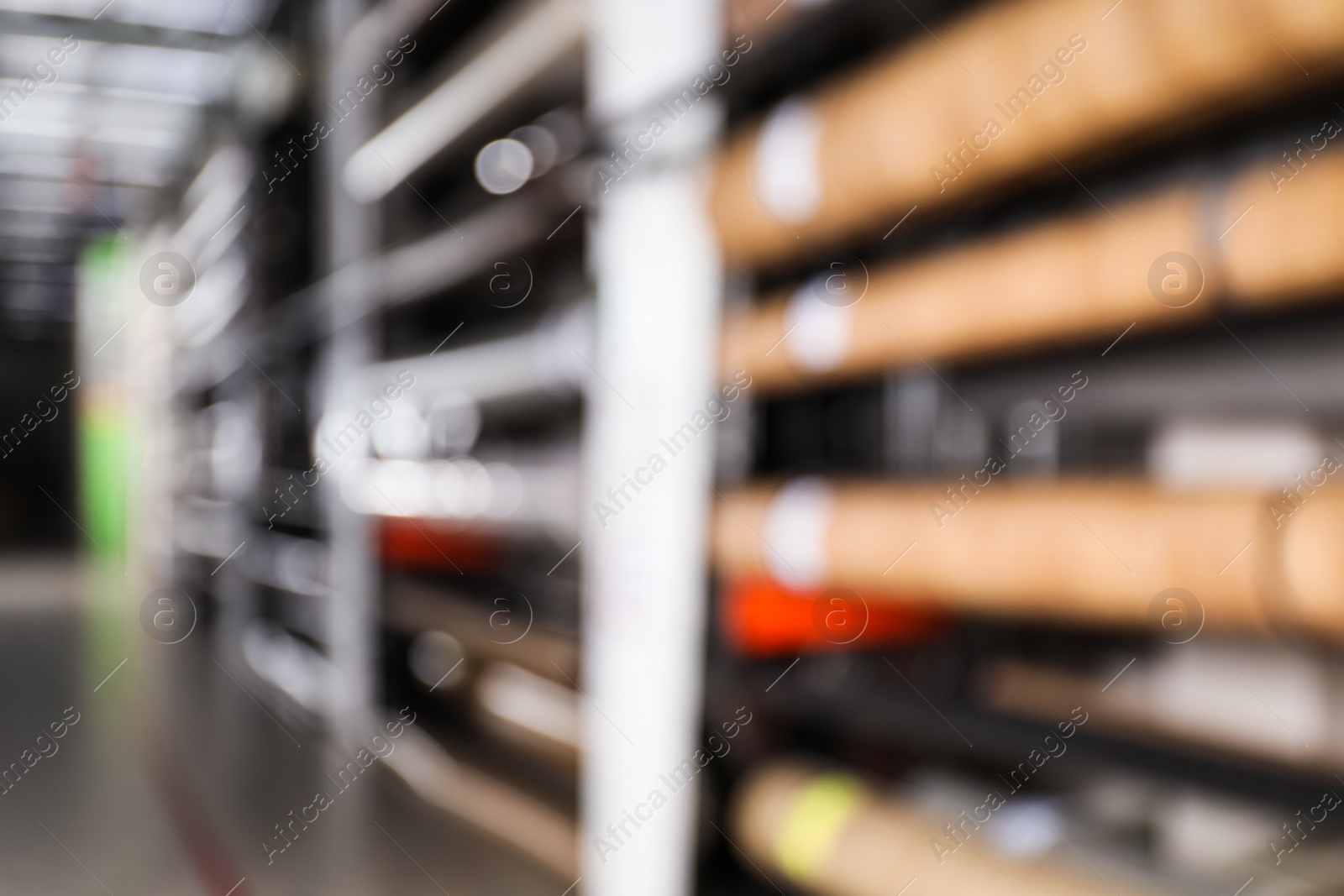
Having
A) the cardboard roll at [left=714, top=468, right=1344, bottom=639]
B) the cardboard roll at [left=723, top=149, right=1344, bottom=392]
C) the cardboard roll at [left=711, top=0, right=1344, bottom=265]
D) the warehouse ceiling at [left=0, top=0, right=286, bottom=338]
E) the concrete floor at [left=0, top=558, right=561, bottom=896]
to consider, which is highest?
the warehouse ceiling at [left=0, top=0, right=286, bottom=338]

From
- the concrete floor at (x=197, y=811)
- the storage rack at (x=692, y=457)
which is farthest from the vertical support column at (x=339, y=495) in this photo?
the concrete floor at (x=197, y=811)

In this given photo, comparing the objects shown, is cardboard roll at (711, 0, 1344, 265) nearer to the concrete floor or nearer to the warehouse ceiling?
the concrete floor

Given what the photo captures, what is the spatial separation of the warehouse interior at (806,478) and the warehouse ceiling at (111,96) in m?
2.17

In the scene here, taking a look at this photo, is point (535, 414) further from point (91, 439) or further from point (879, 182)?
point (91, 439)

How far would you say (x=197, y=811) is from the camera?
7.91 ft

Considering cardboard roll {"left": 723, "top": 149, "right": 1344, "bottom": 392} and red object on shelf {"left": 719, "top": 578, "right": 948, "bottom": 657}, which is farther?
red object on shelf {"left": 719, "top": 578, "right": 948, "bottom": 657}

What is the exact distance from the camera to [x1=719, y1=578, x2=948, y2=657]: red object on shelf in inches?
52.4

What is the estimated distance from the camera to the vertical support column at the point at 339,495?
116 inches

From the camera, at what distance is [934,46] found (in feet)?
3.33

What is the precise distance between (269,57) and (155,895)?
11.6 feet

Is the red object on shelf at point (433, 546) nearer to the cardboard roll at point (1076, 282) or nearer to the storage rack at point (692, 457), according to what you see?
the storage rack at point (692, 457)

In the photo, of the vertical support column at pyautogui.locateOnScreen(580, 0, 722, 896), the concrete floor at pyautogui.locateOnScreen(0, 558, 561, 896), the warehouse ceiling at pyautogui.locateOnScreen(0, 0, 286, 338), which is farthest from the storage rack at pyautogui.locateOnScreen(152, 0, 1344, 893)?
the warehouse ceiling at pyautogui.locateOnScreen(0, 0, 286, 338)

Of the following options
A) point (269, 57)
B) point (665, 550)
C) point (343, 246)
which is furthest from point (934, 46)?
point (269, 57)

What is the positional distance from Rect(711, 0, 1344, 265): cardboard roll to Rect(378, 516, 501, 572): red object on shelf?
1.65 metres
